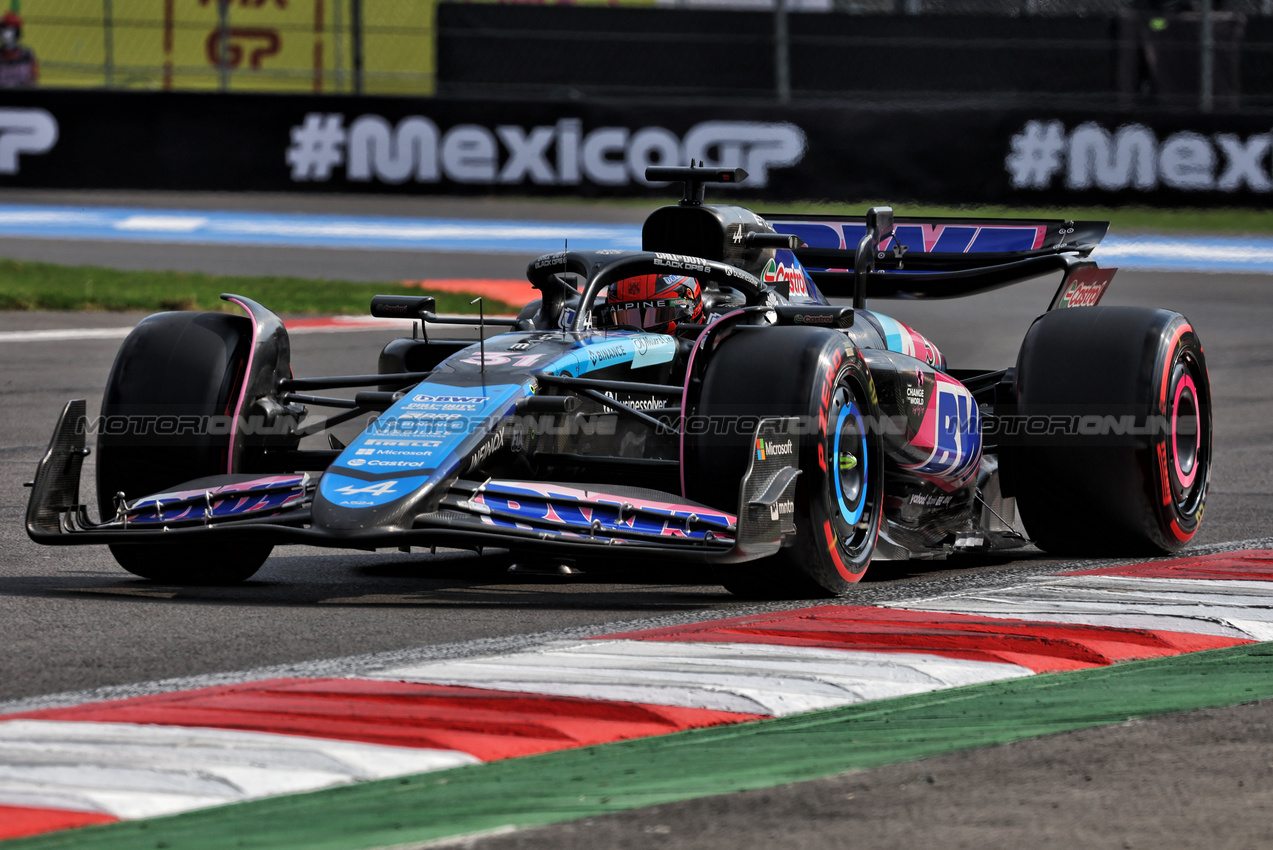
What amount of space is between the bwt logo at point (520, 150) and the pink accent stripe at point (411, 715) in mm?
18691

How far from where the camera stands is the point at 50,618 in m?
6.22

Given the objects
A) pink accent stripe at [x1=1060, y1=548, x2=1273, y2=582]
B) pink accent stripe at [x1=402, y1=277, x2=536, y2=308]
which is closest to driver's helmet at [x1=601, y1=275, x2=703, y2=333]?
pink accent stripe at [x1=1060, y1=548, x2=1273, y2=582]

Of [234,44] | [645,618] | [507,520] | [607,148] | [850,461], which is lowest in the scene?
[645,618]

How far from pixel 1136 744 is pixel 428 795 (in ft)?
5.58

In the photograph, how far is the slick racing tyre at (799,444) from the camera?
6.65m

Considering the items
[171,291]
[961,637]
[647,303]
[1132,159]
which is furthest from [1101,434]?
[1132,159]

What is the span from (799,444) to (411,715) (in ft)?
7.60

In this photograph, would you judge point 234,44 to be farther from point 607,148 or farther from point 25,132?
point 607,148

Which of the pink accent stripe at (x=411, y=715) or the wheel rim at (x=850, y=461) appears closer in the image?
the pink accent stripe at (x=411, y=715)

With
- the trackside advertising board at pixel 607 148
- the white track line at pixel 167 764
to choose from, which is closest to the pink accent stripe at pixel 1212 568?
the white track line at pixel 167 764

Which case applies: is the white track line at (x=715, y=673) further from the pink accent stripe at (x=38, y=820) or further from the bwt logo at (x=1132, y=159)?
the bwt logo at (x=1132, y=159)

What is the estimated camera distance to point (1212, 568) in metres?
7.67

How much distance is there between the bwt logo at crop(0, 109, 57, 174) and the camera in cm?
2305

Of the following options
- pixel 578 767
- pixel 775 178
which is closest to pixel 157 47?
pixel 775 178
